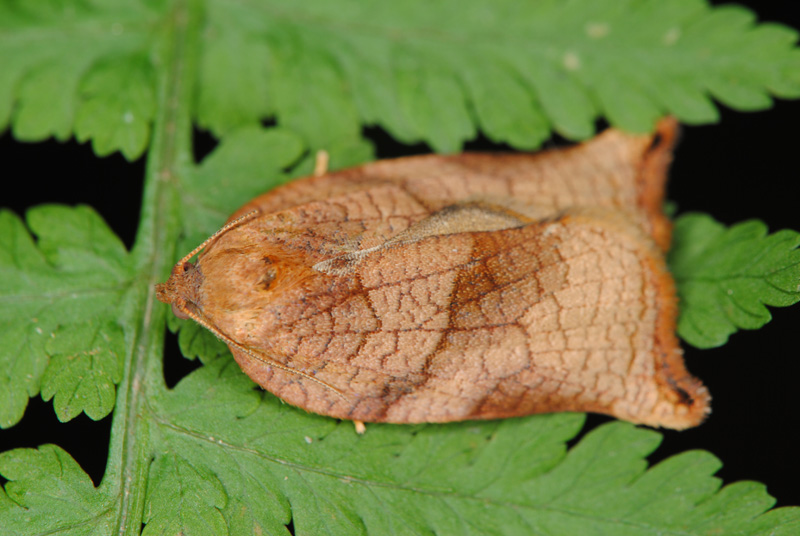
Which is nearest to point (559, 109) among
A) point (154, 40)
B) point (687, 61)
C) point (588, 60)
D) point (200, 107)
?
point (588, 60)

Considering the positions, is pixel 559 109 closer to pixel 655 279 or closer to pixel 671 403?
pixel 655 279

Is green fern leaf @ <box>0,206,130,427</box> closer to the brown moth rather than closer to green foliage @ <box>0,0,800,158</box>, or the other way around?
the brown moth

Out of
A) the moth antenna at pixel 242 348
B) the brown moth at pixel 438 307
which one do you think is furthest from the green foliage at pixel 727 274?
the moth antenna at pixel 242 348

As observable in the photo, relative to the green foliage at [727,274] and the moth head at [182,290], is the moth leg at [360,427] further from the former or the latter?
the green foliage at [727,274]

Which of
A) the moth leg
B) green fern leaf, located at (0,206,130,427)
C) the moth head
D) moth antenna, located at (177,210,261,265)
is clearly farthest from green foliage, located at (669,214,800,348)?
green fern leaf, located at (0,206,130,427)

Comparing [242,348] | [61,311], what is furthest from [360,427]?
[61,311]
